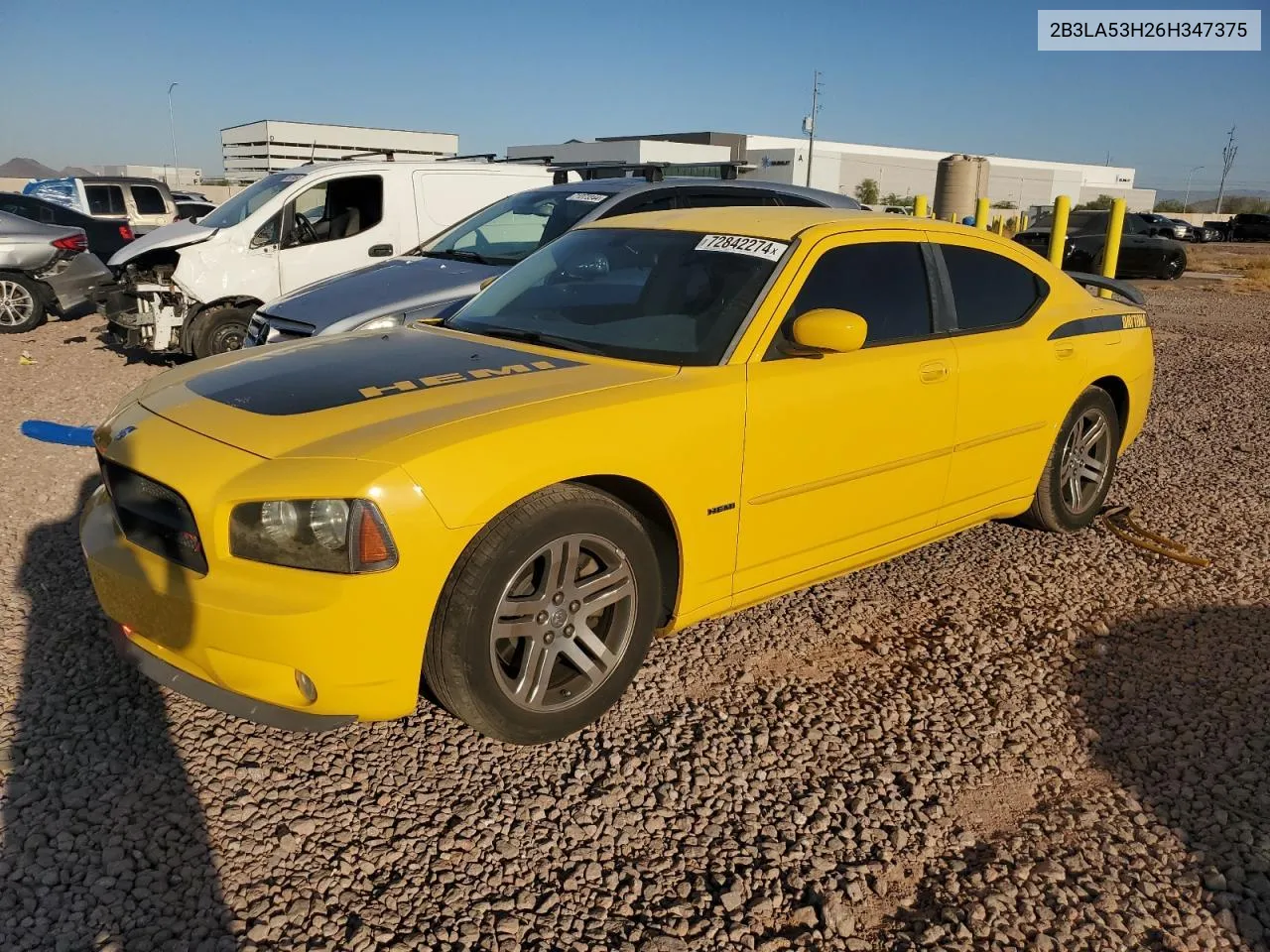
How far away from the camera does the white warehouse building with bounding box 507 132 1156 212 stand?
228ft

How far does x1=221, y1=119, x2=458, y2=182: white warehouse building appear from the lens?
62.7 m

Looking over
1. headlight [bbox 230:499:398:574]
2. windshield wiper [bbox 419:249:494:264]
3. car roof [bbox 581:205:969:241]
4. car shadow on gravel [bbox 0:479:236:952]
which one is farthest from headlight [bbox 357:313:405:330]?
headlight [bbox 230:499:398:574]

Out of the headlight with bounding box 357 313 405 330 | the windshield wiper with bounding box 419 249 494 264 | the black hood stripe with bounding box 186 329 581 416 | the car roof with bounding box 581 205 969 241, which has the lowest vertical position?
the headlight with bounding box 357 313 405 330

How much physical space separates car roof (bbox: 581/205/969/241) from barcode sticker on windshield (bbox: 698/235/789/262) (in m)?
0.04

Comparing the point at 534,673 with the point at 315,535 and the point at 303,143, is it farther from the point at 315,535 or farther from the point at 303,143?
the point at 303,143

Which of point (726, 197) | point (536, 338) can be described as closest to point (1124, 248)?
point (726, 197)

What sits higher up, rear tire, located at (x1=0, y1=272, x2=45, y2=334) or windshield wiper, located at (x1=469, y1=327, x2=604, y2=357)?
windshield wiper, located at (x1=469, y1=327, x2=604, y2=357)

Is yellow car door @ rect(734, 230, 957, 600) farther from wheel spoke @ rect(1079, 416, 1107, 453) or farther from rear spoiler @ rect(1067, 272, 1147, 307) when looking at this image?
rear spoiler @ rect(1067, 272, 1147, 307)

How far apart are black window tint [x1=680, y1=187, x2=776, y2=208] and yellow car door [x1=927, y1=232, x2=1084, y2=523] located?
148 inches

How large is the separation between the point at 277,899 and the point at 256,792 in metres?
0.49

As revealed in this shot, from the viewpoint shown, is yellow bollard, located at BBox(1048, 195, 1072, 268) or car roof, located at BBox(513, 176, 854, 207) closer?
car roof, located at BBox(513, 176, 854, 207)

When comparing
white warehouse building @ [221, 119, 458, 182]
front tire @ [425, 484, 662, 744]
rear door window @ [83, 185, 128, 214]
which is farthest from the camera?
white warehouse building @ [221, 119, 458, 182]

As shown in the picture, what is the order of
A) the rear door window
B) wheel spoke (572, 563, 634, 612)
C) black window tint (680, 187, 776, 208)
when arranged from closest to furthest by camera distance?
wheel spoke (572, 563, 634, 612) < black window tint (680, 187, 776, 208) < the rear door window

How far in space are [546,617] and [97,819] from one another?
52.9 inches
